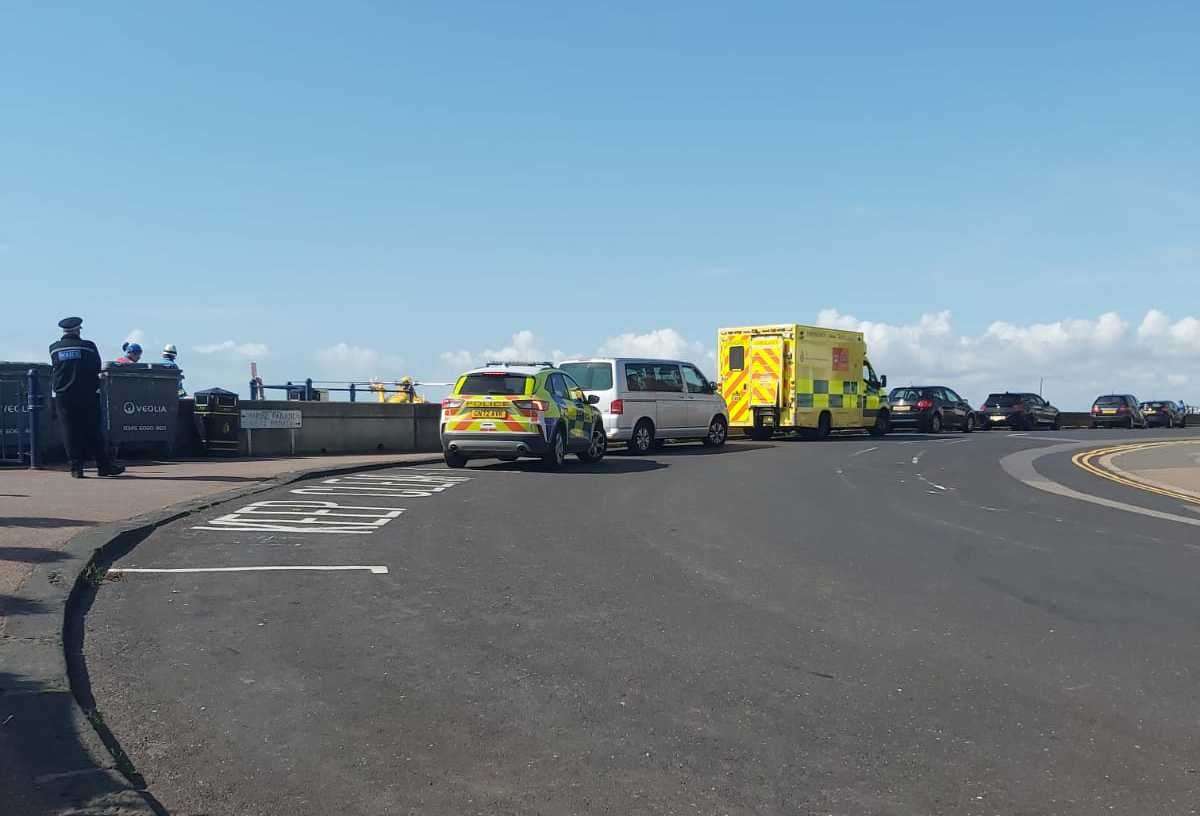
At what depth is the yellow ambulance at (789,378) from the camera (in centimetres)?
2714

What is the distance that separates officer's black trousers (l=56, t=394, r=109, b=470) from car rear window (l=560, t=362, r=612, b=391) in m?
9.59

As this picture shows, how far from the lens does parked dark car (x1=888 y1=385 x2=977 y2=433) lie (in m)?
35.8

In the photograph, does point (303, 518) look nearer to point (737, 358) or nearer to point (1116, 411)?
point (737, 358)

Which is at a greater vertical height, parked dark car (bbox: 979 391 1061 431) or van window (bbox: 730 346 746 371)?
van window (bbox: 730 346 746 371)

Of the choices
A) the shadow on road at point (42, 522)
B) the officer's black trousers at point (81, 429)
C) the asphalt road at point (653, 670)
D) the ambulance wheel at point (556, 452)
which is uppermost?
the officer's black trousers at point (81, 429)

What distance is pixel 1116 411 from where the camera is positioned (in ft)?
158

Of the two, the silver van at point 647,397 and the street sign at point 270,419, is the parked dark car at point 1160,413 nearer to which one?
the silver van at point 647,397

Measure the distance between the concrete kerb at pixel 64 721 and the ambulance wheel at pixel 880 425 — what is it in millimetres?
26522

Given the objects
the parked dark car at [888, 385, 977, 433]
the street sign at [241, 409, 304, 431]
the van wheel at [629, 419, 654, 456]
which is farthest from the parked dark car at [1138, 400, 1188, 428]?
the street sign at [241, 409, 304, 431]

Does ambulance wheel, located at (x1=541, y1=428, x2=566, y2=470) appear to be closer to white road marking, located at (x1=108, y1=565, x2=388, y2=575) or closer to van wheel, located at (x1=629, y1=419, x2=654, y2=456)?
van wheel, located at (x1=629, y1=419, x2=654, y2=456)

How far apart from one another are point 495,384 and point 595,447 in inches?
124

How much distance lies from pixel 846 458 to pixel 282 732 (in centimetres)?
1790

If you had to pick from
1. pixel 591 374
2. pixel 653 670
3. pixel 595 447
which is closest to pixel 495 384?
pixel 595 447

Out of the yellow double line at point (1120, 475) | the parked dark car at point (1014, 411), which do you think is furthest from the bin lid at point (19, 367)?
the parked dark car at point (1014, 411)
